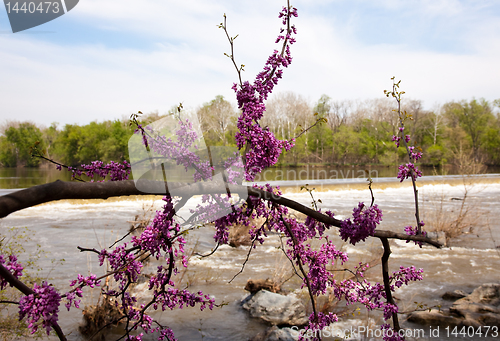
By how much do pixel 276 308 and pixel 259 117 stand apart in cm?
346

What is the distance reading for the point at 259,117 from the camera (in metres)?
2.03

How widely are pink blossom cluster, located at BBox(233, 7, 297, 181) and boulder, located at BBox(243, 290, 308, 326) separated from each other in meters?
3.12

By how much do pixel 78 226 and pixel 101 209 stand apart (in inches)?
99.9

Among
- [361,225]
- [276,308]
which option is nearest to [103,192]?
[361,225]

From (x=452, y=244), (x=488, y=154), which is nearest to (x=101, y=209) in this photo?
(x=452, y=244)

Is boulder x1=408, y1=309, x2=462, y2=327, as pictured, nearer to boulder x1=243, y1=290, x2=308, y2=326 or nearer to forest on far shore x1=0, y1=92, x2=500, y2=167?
boulder x1=243, y1=290, x2=308, y2=326

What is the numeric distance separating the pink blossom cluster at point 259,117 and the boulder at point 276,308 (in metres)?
3.12

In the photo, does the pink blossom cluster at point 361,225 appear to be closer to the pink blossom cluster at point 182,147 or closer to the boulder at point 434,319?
the pink blossom cluster at point 182,147

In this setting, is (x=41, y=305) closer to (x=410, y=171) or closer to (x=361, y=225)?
(x=361, y=225)

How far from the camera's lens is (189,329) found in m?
4.62

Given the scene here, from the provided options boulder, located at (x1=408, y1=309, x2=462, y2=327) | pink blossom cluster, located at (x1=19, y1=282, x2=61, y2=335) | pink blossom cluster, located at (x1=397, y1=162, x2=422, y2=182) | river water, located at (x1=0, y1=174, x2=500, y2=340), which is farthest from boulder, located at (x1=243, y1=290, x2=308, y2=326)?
pink blossom cluster, located at (x1=19, y1=282, x2=61, y2=335)

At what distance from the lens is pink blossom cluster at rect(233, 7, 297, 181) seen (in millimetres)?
1958

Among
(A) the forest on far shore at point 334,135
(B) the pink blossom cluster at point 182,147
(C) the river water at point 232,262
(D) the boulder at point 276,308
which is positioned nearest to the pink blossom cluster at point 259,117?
(B) the pink blossom cluster at point 182,147

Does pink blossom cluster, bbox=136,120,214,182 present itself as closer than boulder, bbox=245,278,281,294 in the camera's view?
Yes
